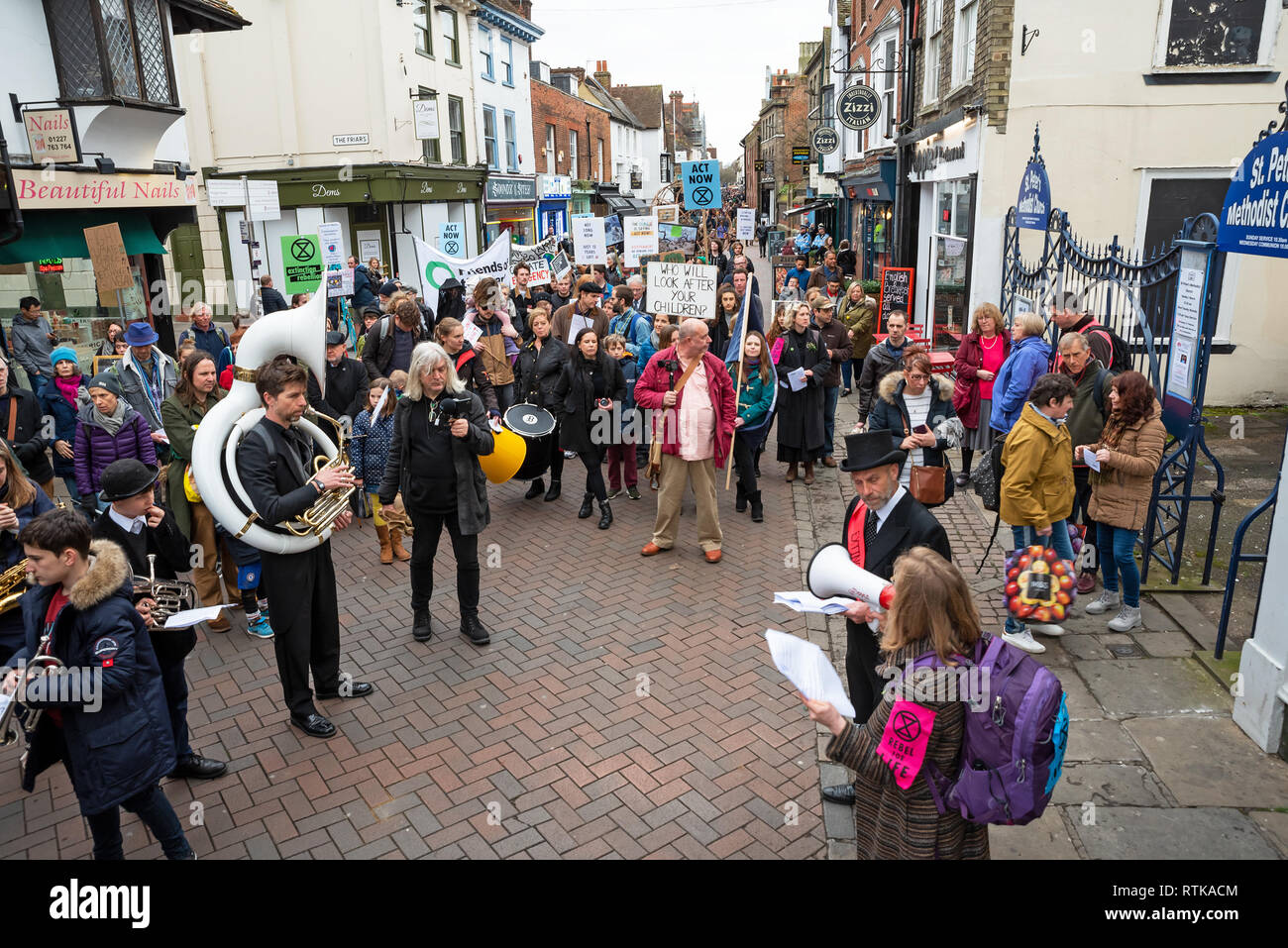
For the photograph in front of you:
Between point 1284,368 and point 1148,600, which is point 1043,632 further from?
point 1284,368

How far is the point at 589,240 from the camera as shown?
54.1ft

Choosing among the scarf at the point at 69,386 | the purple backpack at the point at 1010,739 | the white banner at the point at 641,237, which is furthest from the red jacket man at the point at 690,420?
the white banner at the point at 641,237

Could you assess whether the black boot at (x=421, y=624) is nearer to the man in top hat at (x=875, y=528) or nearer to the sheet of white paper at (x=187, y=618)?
the sheet of white paper at (x=187, y=618)

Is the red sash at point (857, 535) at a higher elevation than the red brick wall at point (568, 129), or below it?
below

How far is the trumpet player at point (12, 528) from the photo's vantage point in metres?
4.38

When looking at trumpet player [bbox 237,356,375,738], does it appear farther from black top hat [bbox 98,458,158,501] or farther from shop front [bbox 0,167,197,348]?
shop front [bbox 0,167,197,348]

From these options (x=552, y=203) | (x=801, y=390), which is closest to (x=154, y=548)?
(x=801, y=390)

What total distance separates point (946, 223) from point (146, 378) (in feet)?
42.6

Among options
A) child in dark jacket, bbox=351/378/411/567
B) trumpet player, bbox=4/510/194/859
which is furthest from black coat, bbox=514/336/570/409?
trumpet player, bbox=4/510/194/859

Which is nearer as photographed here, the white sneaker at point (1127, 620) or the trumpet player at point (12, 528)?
the trumpet player at point (12, 528)

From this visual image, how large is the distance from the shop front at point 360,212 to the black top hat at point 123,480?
16794 millimetres

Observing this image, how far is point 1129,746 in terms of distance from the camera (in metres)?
4.84

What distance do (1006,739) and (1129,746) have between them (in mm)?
2627
